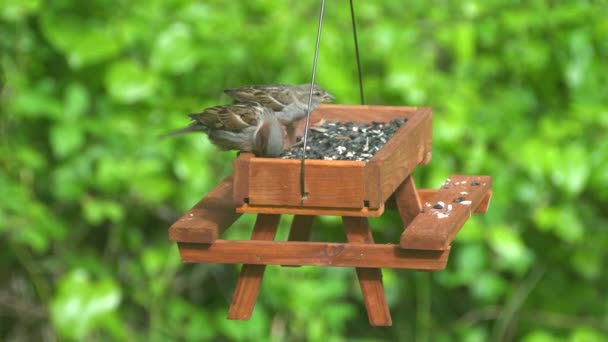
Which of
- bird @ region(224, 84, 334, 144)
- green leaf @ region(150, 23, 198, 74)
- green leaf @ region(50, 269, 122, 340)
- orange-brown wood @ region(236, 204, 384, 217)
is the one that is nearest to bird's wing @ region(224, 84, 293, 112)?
bird @ region(224, 84, 334, 144)

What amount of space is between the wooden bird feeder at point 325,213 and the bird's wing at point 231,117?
0.20m

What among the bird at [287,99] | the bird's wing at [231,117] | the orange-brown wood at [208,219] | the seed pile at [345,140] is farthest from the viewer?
the bird at [287,99]

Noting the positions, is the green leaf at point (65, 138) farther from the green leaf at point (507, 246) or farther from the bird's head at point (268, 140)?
the bird's head at point (268, 140)

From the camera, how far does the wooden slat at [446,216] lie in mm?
2480

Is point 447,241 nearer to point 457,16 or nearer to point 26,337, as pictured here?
point 457,16

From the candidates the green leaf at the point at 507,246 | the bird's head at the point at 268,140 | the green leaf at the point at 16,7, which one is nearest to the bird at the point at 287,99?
the bird's head at the point at 268,140

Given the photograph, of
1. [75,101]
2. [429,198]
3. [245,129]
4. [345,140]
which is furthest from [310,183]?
[75,101]

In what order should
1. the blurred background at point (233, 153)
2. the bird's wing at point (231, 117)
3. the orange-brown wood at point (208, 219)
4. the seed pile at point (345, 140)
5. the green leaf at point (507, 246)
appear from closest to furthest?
the orange-brown wood at point (208, 219)
the bird's wing at point (231, 117)
the seed pile at point (345, 140)
the blurred background at point (233, 153)
the green leaf at point (507, 246)

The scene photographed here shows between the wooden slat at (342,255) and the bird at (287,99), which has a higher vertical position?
the bird at (287,99)

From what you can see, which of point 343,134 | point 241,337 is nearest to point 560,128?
point 241,337

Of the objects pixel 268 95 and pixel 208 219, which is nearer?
pixel 208 219

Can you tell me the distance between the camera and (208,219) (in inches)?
107

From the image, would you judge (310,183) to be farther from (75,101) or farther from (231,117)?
(75,101)

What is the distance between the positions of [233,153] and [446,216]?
2.28m
